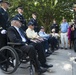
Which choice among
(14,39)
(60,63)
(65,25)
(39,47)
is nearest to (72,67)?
(60,63)

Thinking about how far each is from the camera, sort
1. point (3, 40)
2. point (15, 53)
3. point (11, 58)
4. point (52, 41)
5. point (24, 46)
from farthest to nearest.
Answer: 1. point (52, 41)
2. point (3, 40)
3. point (11, 58)
4. point (24, 46)
5. point (15, 53)

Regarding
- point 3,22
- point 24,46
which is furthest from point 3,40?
point 24,46

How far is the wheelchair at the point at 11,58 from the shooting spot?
14.9 ft

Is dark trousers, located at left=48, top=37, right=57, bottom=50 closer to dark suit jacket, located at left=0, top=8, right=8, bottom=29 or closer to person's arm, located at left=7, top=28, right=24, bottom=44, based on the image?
dark suit jacket, located at left=0, top=8, right=8, bottom=29

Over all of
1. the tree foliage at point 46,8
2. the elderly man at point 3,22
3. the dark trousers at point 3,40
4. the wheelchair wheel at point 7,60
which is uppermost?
the tree foliage at point 46,8

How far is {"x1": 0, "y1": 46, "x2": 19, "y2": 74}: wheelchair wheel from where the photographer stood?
4637mm

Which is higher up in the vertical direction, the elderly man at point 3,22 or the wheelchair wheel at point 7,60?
the elderly man at point 3,22

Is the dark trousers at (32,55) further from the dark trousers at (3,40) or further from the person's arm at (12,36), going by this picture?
the dark trousers at (3,40)

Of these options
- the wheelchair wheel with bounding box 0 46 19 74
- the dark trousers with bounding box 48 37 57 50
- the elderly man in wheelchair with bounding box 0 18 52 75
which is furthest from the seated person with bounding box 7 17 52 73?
the dark trousers with bounding box 48 37 57 50

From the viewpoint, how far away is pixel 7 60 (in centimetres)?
479

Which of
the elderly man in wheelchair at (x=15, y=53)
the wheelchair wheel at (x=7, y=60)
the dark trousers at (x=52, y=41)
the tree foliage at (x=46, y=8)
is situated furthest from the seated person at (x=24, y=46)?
the tree foliage at (x=46, y=8)

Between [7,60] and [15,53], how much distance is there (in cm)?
36

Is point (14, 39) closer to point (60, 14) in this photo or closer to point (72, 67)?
point (72, 67)

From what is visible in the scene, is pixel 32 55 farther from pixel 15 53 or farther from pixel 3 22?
pixel 3 22
